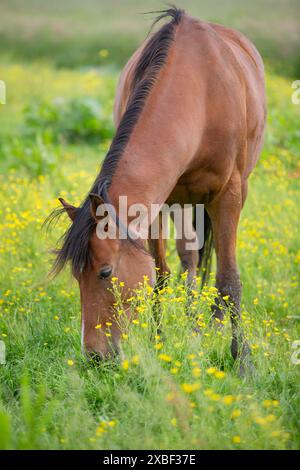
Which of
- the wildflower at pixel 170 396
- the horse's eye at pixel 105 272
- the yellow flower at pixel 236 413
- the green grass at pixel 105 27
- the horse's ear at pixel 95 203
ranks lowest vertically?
the yellow flower at pixel 236 413

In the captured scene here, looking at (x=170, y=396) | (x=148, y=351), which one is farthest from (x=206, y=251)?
(x=170, y=396)

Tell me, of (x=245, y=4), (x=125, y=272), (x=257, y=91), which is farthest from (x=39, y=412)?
(x=245, y=4)

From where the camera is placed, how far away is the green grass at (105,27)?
47.0ft

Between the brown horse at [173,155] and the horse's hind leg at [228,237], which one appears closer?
the brown horse at [173,155]

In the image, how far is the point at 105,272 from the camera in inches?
125

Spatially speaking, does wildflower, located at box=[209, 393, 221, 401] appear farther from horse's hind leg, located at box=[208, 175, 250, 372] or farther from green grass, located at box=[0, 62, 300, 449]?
horse's hind leg, located at box=[208, 175, 250, 372]

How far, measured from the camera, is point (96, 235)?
3145 millimetres

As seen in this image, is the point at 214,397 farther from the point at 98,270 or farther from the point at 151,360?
the point at 98,270

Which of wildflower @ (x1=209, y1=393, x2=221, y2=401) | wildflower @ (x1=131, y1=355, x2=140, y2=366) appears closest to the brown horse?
wildflower @ (x1=131, y1=355, x2=140, y2=366)

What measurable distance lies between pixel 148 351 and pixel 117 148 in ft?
3.66

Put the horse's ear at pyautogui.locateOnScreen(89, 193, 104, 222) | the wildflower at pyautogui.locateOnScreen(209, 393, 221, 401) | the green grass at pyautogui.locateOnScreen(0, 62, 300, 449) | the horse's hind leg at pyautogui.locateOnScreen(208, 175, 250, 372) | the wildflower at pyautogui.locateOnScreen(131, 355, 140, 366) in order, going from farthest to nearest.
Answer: the horse's hind leg at pyautogui.locateOnScreen(208, 175, 250, 372)
the horse's ear at pyautogui.locateOnScreen(89, 193, 104, 222)
the wildflower at pyautogui.locateOnScreen(131, 355, 140, 366)
the green grass at pyautogui.locateOnScreen(0, 62, 300, 449)
the wildflower at pyautogui.locateOnScreen(209, 393, 221, 401)

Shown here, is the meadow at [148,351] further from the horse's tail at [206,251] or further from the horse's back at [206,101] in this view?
the horse's back at [206,101]

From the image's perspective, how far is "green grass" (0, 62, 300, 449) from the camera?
2.66 meters

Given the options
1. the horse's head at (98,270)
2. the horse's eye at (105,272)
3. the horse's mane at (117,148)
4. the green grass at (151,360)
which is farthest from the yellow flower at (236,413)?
the horse's mane at (117,148)
